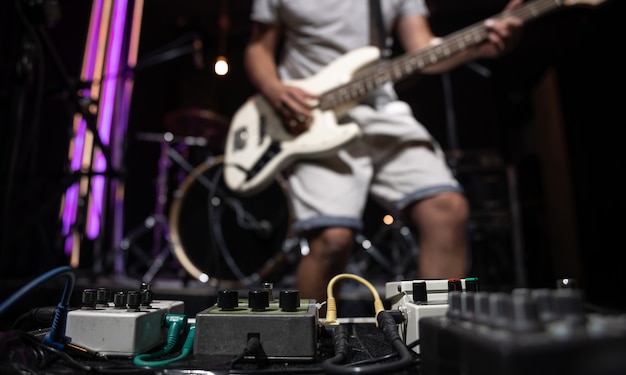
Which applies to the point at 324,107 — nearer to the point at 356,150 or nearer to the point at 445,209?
the point at 356,150

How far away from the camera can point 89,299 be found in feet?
1.39

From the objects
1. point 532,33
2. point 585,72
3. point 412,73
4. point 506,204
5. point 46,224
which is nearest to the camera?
point 412,73

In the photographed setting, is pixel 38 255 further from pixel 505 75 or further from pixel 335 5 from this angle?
pixel 505 75

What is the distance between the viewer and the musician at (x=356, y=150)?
0.99 metres

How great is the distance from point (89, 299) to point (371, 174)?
30.5 inches

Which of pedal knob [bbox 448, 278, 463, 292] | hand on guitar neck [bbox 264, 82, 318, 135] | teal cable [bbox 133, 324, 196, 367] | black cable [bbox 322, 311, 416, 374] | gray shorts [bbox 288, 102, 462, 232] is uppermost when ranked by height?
hand on guitar neck [bbox 264, 82, 318, 135]

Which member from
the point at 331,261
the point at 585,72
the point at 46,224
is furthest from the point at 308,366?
the point at 585,72

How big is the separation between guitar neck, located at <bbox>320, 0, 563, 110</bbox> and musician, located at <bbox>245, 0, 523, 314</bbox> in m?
0.03

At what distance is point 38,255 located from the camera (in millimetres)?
1901

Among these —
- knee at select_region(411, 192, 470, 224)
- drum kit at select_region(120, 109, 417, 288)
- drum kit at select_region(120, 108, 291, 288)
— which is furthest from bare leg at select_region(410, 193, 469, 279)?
drum kit at select_region(120, 108, 291, 288)

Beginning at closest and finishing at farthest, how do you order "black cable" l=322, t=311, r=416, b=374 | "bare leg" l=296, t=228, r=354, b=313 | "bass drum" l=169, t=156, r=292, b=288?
"black cable" l=322, t=311, r=416, b=374
"bare leg" l=296, t=228, r=354, b=313
"bass drum" l=169, t=156, r=292, b=288

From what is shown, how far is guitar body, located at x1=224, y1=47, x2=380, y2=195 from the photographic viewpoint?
107 cm

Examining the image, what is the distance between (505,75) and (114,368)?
476 centimetres

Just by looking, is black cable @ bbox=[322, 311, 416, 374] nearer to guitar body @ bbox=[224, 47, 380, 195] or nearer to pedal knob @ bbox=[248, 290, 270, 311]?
pedal knob @ bbox=[248, 290, 270, 311]
